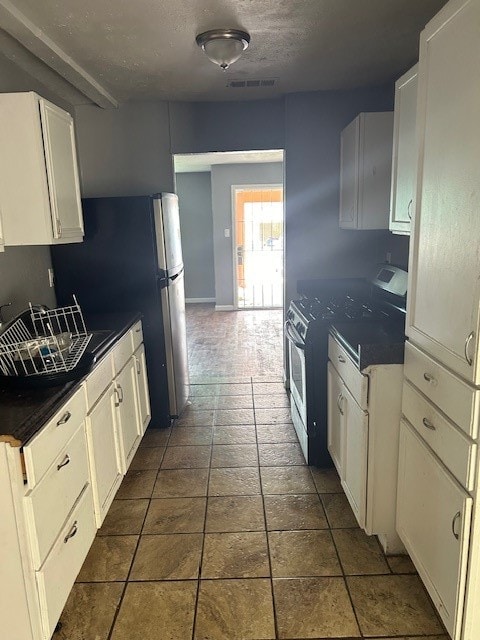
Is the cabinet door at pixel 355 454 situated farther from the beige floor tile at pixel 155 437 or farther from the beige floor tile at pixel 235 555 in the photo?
→ the beige floor tile at pixel 155 437

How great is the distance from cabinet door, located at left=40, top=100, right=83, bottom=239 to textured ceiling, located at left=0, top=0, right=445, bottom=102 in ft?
1.24

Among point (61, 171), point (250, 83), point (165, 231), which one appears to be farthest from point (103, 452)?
point (250, 83)

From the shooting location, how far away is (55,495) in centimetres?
155

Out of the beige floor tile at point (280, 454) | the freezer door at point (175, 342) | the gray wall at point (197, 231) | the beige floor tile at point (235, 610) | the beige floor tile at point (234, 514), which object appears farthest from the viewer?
the gray wall at point (197, 231)

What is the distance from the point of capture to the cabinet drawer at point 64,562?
1452mm

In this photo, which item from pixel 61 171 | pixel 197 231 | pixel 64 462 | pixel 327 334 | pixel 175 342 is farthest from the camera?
pixel 197 231

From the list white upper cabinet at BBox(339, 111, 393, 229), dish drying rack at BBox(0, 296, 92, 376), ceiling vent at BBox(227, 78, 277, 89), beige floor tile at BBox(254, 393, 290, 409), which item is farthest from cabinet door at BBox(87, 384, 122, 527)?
ceiling vent at BBox(227, 78, 277, 89)

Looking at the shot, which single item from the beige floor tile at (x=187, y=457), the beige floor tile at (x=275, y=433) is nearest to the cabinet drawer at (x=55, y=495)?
the beige floor tile at (x=187, y=457)

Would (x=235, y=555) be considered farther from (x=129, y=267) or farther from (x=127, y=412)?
(x=129, y=267)

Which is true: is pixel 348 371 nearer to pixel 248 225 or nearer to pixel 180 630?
pixel 180 630

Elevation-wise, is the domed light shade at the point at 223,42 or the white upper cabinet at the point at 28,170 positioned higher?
the domed light shade at the point at 223,42

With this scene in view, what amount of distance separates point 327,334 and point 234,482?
972mm

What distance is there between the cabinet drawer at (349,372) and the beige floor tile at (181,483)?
3.27ft

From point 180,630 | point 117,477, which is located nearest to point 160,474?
point 117,477
